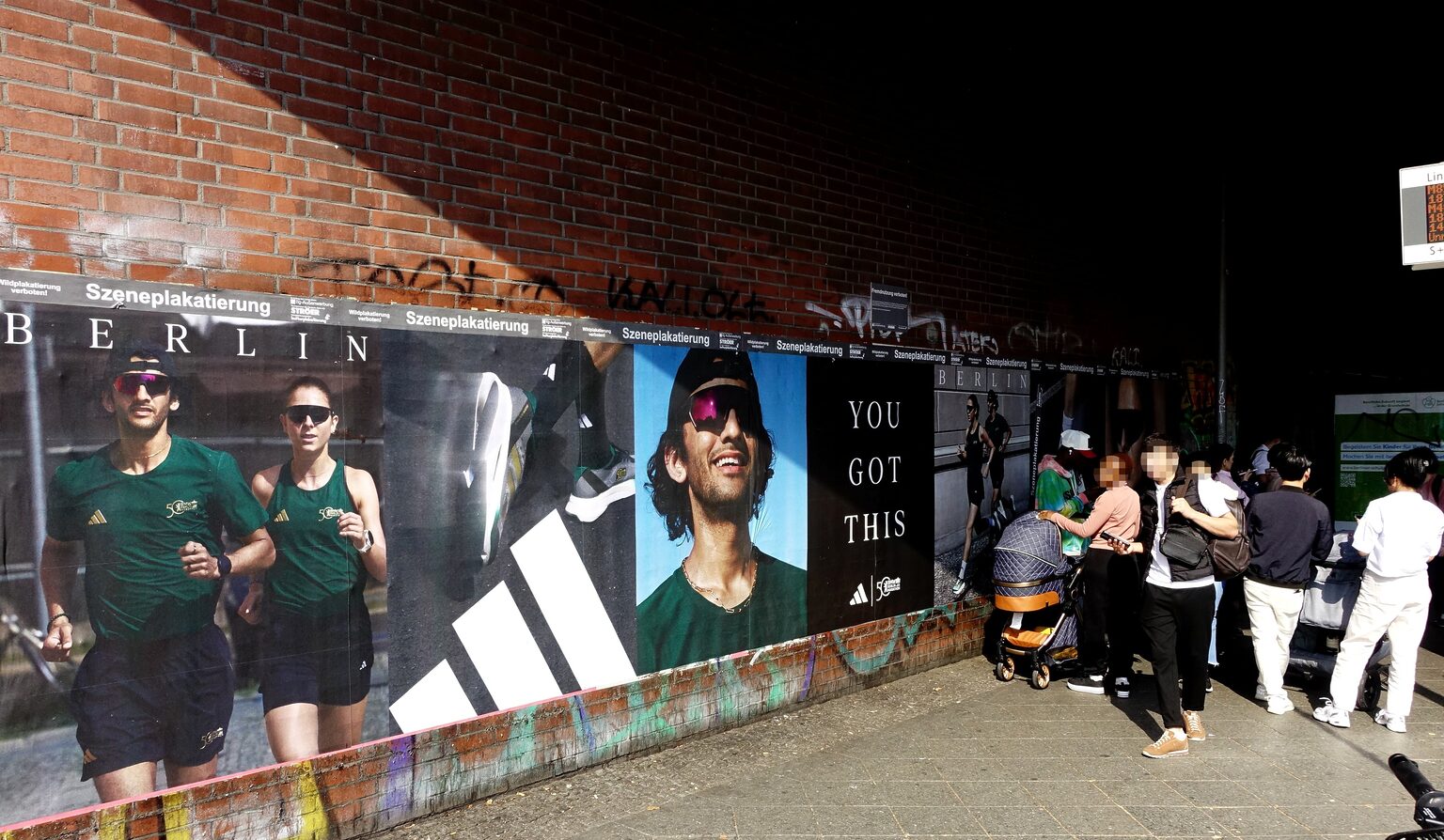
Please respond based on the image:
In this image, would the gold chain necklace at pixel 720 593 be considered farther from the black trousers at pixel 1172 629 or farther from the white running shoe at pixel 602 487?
the black trousers at pixel 1172 629

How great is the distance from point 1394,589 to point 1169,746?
6.11ft

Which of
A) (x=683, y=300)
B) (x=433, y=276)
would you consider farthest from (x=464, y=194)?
(x=683, y=300)

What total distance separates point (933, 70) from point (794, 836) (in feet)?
19.4

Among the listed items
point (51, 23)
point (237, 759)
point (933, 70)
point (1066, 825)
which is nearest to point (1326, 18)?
point (933, 70)

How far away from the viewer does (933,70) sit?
7551 millimetres

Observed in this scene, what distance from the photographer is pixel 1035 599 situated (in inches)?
275

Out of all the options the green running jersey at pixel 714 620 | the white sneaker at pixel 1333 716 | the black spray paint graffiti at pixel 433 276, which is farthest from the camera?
the white sneaker at pixel 1333 716

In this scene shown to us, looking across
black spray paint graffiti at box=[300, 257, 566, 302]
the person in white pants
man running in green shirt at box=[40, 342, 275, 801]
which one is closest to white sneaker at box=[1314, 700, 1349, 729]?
the person in white pants

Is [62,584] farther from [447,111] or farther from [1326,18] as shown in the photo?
[1326,18]

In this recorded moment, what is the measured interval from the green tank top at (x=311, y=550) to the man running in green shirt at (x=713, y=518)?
5.94ft

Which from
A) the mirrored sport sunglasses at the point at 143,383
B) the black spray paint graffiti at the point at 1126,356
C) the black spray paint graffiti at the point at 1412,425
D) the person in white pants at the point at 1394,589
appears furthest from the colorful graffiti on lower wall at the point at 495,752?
the black spray paint graffiti at the point at 1412,425

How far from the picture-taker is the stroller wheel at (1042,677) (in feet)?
23.0

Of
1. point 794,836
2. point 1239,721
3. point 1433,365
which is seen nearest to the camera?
point 794,836

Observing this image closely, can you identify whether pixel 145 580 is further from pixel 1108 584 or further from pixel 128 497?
pixel 1108 584
